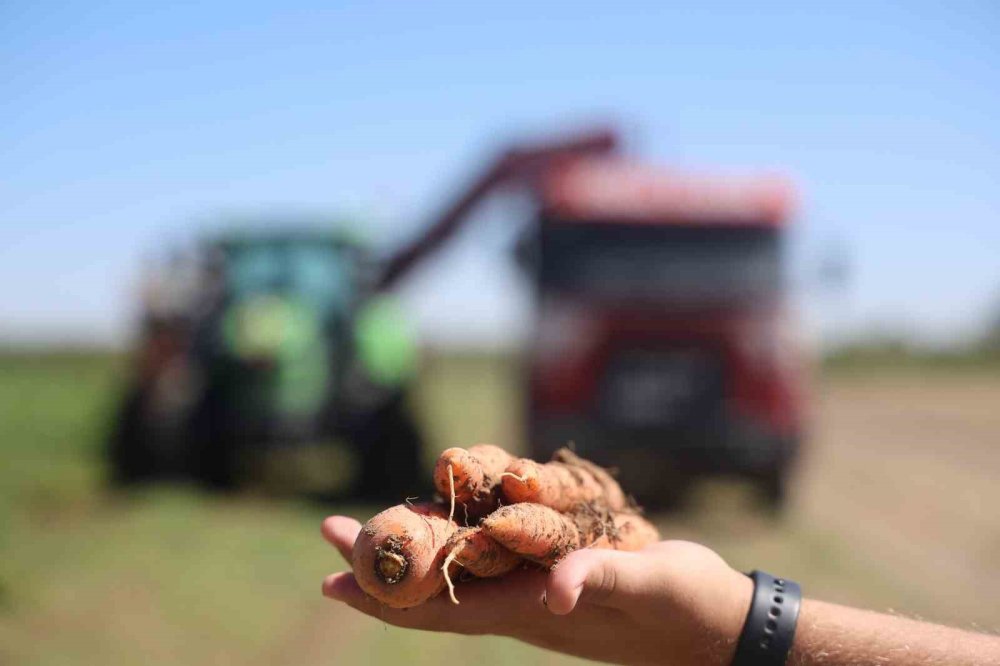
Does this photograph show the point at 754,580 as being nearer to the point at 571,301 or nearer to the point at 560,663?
the point at 560,663

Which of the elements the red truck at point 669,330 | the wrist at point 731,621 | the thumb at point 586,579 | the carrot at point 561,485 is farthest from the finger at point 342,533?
the red truck at point 669,330

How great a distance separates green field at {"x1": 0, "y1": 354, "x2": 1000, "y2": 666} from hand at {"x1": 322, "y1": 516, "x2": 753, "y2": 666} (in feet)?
1.48

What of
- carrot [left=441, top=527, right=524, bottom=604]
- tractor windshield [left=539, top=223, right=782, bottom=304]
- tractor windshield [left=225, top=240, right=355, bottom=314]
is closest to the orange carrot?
carrot [left=441, top=527, right=524, bottom=604]

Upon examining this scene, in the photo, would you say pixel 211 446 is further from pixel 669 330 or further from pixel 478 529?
pixel 478 529

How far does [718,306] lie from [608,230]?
1.14m

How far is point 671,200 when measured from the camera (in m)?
8.02

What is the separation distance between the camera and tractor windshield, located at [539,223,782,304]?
8000 millimetres

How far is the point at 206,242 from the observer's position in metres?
9.59

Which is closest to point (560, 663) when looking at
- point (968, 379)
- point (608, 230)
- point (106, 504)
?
point (608, 230)

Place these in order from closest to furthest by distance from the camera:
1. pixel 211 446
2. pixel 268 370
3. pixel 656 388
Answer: pixel 656 388
pixel 268 370
pixel 211 446

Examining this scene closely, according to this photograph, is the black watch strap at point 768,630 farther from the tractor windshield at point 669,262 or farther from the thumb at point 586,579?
the tractor windshield at point 669,262

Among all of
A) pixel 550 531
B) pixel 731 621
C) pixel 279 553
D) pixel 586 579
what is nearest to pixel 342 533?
pixel 550 531

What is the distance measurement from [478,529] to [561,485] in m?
0.41

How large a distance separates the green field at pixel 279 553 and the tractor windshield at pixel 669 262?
1.85 metres
